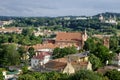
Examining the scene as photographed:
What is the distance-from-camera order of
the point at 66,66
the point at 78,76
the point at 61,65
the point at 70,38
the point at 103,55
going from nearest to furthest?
the point at 78,76, the point at 66,66, the point at 61,65, the point at 103,55, the point at 70,38

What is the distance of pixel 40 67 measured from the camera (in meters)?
49.7

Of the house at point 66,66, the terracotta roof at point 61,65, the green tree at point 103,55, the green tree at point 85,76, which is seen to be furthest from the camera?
the green tree at point 103,55

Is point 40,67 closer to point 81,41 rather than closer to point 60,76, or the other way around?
point 60,76

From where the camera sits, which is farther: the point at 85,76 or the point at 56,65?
the point at 56,65

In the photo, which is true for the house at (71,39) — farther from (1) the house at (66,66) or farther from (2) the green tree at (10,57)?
(1) the house at (66,66)

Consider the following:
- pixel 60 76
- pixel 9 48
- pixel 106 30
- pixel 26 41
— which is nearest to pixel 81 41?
pixel 26 41

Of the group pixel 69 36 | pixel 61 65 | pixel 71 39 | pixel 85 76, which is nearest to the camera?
pixel 85 76

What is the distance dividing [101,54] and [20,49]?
18.5 m

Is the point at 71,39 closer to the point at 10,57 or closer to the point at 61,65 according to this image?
the point at 10,57

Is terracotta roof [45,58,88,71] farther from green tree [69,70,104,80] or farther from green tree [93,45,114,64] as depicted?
green tree [69,70,104,80]

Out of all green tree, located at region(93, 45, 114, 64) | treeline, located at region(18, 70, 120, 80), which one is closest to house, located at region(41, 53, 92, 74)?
treeline, located at region(18, 70, 120, 80)

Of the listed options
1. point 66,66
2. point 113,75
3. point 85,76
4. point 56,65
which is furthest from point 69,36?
point 85,76

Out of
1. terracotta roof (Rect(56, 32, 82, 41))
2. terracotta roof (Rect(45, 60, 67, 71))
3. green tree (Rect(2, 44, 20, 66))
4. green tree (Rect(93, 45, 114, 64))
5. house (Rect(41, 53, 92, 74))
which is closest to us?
house (Rect(41, 53, 92, 74))

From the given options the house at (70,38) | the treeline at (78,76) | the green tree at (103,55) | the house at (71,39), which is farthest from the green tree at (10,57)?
the house at (70,38)
